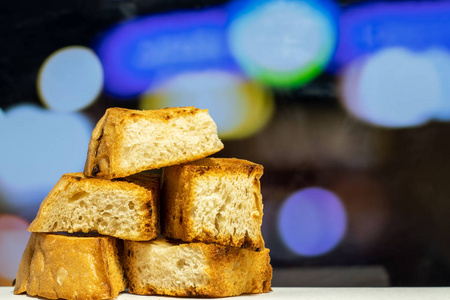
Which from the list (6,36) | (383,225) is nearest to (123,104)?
(6,36)

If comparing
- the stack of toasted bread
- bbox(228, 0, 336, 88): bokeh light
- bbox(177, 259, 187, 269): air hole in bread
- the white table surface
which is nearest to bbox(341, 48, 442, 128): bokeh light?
bbox(228, 0, 336, 88): bokeh light

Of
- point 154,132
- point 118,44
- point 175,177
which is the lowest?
point 175,177

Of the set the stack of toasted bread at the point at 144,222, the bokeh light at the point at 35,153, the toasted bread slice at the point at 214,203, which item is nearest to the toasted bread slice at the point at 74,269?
the stack of toasted bread at the point at 144,222

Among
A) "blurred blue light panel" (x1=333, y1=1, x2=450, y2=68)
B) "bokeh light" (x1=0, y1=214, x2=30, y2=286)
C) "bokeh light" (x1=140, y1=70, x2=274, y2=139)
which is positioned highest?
"blurred blue light panel" (x1=333, y1=1, x2=450, y2=68)

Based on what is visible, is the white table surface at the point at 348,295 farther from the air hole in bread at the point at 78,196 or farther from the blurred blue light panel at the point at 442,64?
the blurred blue light panel at the point at 442,64

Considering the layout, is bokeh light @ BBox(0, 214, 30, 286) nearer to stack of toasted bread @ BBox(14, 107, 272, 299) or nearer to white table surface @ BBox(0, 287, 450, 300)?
white table surface @ BBox(0, 287, 450, 300)

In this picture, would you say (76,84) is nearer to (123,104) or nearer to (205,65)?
(123,104)
